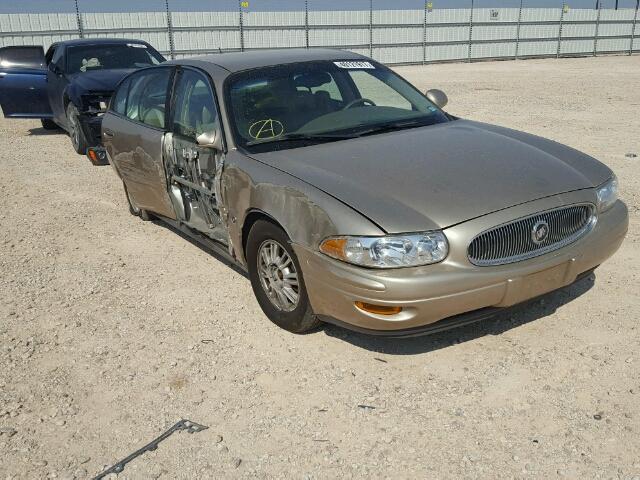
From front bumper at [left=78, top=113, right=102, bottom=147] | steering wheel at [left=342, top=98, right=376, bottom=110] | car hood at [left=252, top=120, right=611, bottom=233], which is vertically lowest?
front bumper at [left=78, top=113, right=102, bottom=147]

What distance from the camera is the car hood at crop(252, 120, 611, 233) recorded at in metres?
3.13

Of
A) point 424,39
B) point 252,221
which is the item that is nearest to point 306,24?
point 424,39

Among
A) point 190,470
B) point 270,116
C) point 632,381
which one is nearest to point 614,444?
point 632,381

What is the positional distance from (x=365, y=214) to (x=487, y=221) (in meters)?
0.59

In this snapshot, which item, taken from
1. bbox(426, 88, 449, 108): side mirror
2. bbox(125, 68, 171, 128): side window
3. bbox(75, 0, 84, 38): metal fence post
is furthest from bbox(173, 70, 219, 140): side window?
bbox(75, 0, 84, 38): metal fence post

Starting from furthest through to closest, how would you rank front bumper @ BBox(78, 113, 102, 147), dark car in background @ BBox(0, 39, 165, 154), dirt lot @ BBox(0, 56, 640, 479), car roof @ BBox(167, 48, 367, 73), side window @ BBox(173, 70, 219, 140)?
dark car in background @ BBox(0, 39, 165, 154)
front bumper @ BBox(78, 113, 102, 147)
car roof @ BBox(167, 48, 367, 73)
side window @ BBox(173, 70, 219, 140)
dirt lot @ BBox(0, 56, 640, 479)

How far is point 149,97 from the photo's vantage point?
5254 mm

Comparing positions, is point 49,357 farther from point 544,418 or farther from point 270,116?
point 544,418

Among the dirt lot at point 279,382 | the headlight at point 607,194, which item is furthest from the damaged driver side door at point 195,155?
the headlight at point 607,194

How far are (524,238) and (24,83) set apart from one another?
993 cm

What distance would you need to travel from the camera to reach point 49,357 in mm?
3717

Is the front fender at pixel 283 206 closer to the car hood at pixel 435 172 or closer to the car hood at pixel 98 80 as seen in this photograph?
the car hood at pixel 435 172

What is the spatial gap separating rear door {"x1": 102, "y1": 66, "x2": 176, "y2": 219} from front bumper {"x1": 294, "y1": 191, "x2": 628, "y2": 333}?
2152mm

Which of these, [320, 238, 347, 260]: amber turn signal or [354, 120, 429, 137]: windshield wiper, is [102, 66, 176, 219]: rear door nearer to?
[354, 120, 429, 137]: windshield wiper
